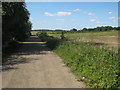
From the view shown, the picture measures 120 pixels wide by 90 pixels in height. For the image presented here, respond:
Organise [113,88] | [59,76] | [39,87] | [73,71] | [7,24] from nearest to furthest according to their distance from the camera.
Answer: [113,88], [39,87], [59,76], [73,71], [7,24]

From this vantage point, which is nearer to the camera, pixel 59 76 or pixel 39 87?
pixel 39 87

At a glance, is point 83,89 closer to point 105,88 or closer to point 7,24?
point 105,88

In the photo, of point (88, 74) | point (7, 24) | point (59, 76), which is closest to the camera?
point (88, 74)

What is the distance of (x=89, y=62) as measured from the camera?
1031 cm

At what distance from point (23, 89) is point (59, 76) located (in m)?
2.57

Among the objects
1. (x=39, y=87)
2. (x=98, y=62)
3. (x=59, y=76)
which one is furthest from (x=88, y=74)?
(x=39, y=87)

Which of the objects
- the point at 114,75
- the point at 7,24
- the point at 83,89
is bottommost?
the point at 83,89

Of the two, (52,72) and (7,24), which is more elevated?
(7,24)

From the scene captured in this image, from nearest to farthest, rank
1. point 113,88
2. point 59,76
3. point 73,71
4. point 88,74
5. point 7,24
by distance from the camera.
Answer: point 113,88
point 88,74
point 59,76
point 73,71
point 7,24

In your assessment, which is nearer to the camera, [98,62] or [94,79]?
[94,79]

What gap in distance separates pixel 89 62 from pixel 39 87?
3199mm

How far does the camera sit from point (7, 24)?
24.9 meters

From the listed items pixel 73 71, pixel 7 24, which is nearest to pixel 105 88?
pixel 73 71

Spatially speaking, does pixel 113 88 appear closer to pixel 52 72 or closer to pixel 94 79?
pixel 94 79
